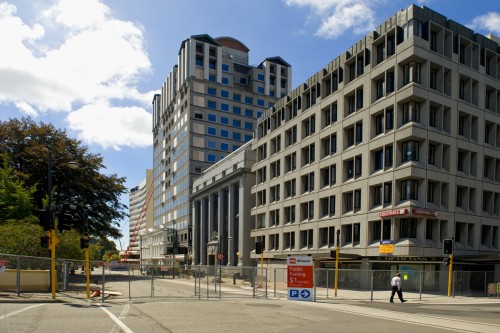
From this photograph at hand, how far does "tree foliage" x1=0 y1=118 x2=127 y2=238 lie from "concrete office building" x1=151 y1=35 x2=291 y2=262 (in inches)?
1533

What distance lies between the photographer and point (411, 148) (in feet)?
121

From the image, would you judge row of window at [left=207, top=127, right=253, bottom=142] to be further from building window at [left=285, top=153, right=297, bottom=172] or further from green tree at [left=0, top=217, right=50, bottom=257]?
green tree at [left=0, top=217, right=50, bottom=257]

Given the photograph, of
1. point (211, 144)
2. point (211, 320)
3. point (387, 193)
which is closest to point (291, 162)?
point (387, 193)

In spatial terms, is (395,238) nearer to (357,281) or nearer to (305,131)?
(357,281)

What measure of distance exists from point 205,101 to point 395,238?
68.8 m

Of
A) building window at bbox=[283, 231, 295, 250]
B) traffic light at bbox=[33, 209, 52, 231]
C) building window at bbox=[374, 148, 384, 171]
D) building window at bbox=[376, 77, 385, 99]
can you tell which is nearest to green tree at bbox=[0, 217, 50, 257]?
traffic light at bbox=[33, 209, 52, 231]

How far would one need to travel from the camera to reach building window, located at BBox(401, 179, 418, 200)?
120 feet

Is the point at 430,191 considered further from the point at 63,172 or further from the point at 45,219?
the point at 63,172

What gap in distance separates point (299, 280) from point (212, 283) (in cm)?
1263

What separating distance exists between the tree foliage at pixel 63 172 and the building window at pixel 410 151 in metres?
31.3

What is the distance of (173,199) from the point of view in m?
109

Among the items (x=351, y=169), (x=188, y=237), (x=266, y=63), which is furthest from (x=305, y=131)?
(x=266, y=63)

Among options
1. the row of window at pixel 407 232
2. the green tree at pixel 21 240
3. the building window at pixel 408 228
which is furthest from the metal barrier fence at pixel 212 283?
the row of window at pixel 407 232

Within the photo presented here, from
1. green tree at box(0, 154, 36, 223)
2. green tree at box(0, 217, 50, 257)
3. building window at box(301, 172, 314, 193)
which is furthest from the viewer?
building window at box(301, 172, 314, 193)
